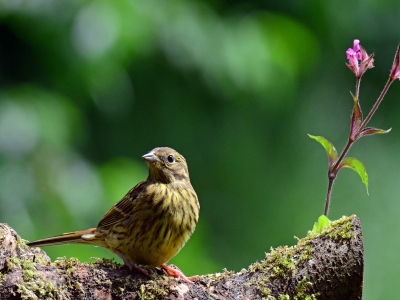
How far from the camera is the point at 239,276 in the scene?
2.25m

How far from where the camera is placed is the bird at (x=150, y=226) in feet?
7.66

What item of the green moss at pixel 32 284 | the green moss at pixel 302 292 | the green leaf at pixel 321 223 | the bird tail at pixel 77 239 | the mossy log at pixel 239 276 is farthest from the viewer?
the bird tail at pixel 77 239

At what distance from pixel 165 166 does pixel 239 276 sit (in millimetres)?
775

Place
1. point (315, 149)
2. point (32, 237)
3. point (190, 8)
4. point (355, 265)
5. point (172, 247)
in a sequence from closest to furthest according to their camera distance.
Result: 1. point (355, 265)
2. point (172, 247)
3. point (32, 237)
4. point (190, 8)
5. point (315, 149)

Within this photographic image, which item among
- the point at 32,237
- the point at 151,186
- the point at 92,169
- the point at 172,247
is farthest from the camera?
the point at 92,169

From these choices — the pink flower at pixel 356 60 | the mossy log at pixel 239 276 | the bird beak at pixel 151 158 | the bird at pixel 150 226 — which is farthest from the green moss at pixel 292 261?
the bird beak at pixel 151 158

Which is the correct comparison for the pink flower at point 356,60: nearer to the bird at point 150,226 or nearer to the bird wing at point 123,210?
the bird at point 150,226

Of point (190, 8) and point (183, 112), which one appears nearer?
point (190, 8)

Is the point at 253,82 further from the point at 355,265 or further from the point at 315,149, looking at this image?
the point at 355,265

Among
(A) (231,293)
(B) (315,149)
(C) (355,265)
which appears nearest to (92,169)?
(A) (231,293)

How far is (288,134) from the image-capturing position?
22.2 feet

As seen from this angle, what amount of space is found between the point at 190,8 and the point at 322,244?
3.65m

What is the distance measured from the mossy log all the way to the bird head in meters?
0.59

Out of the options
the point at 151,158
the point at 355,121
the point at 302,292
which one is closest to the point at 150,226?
the point at 151,158
